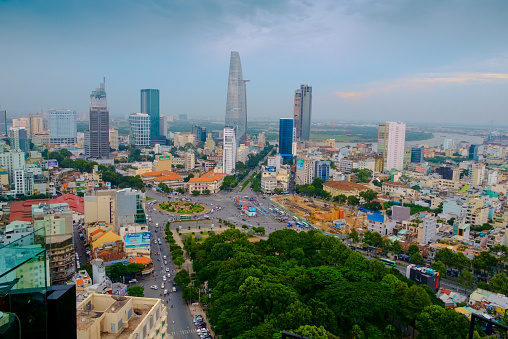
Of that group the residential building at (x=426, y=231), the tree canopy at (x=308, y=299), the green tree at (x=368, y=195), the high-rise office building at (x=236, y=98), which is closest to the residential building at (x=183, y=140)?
the high-rise office building at (x=236, y=98)

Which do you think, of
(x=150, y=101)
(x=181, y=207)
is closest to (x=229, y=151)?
(x=181, y=207)

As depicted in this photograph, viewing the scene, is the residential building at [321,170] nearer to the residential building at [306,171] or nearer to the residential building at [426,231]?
the residential building at [306,171]

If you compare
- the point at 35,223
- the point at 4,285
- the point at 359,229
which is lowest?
the point at 359,229

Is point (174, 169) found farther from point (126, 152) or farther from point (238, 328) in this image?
point (238, 328)

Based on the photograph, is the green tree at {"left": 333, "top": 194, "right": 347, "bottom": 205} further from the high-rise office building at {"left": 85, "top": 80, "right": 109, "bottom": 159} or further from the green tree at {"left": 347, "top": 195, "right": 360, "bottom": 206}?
the high-rise office building at {"left": 85, "top": 80, "right": 109, "bottom": 159}

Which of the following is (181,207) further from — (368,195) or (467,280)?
(467,280)

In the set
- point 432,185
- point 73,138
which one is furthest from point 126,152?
point 432,185
